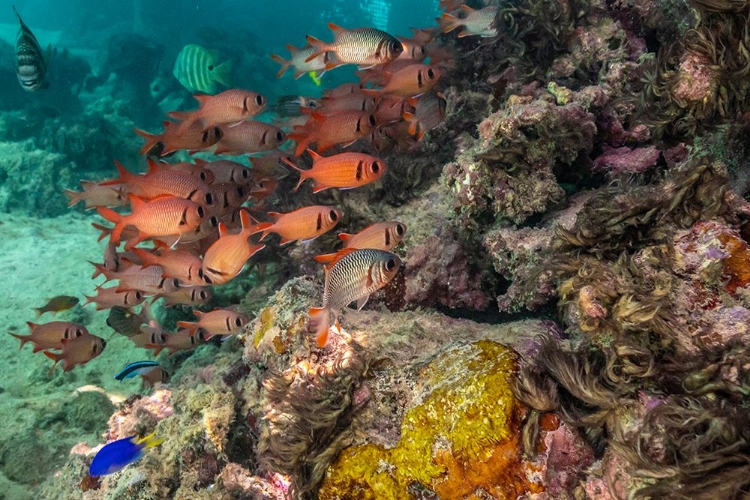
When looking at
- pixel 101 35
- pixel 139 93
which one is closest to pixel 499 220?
pixel 139 93

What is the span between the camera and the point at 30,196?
44.0 ft

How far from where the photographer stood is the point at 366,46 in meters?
4.82

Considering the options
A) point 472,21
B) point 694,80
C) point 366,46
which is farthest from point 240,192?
point 694,80

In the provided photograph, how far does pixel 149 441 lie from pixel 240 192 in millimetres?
2839

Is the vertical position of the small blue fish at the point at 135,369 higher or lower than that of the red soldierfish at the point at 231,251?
lower

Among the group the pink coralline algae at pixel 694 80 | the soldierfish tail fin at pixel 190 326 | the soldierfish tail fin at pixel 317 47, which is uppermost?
the pink coralline algae at pixel 694 80

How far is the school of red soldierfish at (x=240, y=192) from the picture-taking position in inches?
147

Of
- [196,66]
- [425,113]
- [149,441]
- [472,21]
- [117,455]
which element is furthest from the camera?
[196,66]

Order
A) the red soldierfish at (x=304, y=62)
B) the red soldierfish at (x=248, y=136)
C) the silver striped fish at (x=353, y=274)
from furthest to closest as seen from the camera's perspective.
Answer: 1. the red soldierfish at (x=304, y=62)
2. the red soldierfish at (x=248, y=136)
3. the silver striped fish at (x=353, y=274)

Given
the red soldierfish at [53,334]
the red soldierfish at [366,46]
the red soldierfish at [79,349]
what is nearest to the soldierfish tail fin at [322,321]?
the red soldierfish at [366,46]

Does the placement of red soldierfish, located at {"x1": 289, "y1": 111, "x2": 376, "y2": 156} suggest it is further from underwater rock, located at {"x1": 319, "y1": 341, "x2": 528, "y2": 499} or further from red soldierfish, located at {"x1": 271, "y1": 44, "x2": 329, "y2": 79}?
underwater rock, located at {"x1": 319, "y1": 341, "x2": 528, "y2": 499}

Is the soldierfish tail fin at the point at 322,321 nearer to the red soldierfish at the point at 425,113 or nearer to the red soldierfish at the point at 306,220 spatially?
the red soldierfish at the point at 306,220

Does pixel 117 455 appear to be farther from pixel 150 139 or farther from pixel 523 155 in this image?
pixel 523 155

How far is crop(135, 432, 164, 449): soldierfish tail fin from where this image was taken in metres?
3.61
